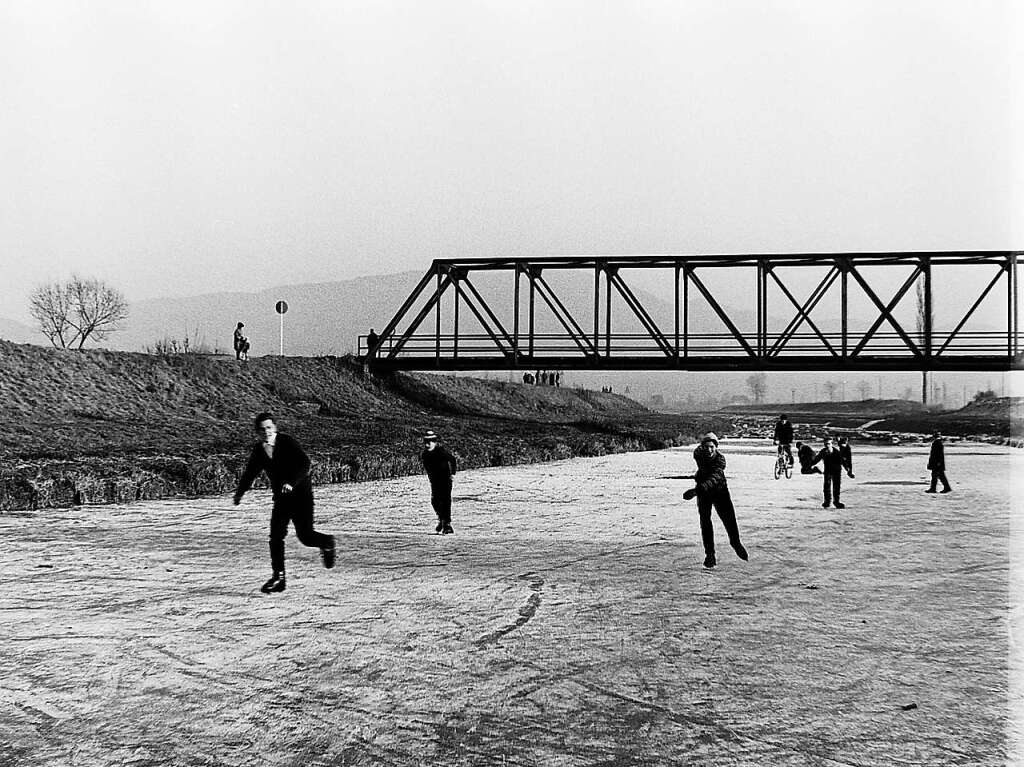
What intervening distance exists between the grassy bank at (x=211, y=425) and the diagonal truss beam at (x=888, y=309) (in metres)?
12.2

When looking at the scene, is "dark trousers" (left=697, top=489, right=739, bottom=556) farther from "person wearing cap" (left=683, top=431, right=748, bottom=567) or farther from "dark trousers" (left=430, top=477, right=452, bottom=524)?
"dark trousers" (left=430, top=477, right=452, bottom=524)

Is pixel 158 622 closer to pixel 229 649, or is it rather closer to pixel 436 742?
pixel 229 649

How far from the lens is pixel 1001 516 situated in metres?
17.4

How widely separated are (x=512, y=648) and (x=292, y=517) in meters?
2.69

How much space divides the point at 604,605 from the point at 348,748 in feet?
14.6

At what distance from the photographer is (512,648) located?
7.68m

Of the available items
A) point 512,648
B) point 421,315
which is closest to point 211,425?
point 421,315

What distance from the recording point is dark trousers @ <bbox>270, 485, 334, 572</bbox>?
8.77 meters

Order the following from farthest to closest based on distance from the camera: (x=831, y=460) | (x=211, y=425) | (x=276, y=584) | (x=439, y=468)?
(x=211, y=425) < (x=831, y=460) < (x=439, y=468) < (x=276, y=584)

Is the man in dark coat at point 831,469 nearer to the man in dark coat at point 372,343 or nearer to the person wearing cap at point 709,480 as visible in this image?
the person wearing cap at point 709,480

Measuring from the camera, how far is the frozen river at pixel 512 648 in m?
5.59

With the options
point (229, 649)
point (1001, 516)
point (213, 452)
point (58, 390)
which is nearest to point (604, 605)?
point (229, 649)

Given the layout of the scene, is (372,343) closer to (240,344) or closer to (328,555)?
(240,344)

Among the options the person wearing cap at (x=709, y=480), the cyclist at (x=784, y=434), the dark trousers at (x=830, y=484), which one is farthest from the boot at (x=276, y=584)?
the cyclist at (x=784, y=434)
